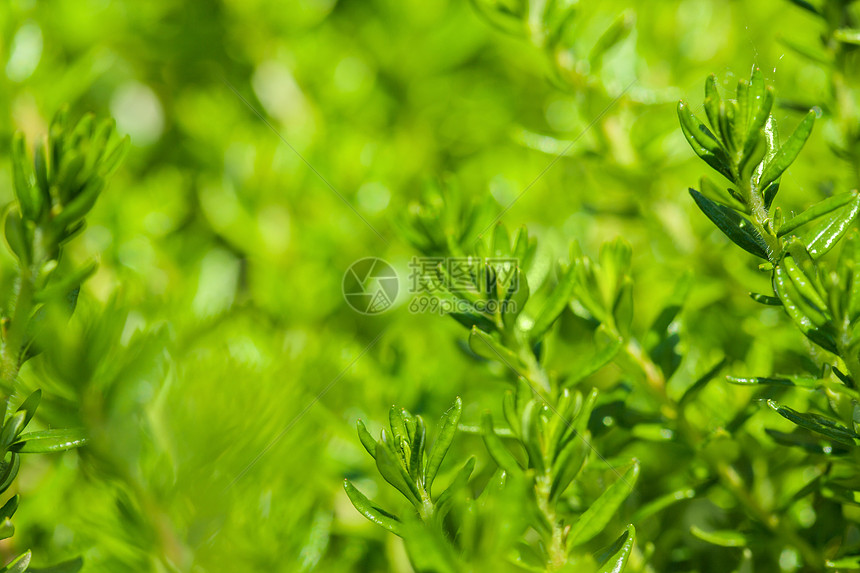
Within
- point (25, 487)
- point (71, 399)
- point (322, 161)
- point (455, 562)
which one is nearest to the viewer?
point (455, 562)

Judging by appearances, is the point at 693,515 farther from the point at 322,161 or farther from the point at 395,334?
the point at 322,161

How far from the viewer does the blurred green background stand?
1.08ft

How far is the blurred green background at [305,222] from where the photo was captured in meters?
0.33

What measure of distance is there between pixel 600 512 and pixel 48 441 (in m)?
0.24

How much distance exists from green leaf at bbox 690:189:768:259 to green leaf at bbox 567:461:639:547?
0.37 ft

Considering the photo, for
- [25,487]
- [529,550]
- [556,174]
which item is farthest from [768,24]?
[25,487]

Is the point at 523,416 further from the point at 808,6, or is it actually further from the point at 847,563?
the point at 808,6

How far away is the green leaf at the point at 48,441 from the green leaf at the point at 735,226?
0.29 meters

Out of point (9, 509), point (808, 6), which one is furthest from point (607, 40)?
point (9, 509)

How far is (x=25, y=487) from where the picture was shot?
17.1 inches

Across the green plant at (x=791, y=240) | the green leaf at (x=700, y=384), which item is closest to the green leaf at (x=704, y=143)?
the green plant at (x=791, y=240)

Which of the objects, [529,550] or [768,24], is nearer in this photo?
[529,550]

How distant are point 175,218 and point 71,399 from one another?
0.92 ft

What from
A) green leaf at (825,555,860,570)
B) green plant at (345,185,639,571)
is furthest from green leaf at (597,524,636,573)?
green leaf at (825,555,860,570)
